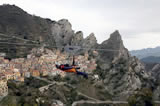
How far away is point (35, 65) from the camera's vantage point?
319ft

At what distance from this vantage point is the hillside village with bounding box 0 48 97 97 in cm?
7938

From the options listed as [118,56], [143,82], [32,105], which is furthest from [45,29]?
[32,105]

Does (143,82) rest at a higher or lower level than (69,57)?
lower

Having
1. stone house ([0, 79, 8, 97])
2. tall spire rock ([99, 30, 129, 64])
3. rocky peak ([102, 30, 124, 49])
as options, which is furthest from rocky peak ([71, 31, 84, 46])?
stone house ([0, 79, 8, 97])

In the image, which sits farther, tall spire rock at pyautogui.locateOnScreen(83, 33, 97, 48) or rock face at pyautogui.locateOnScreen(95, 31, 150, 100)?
tall spire rock at pyautogui.locateOnScreen(83, 33, 97, 48)

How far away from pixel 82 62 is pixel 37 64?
2762 cm

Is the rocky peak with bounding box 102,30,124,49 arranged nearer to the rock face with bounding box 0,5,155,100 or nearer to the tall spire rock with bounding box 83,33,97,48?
the rock face with bounding box 0,5,155,100

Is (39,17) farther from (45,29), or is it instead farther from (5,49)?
(5,49)

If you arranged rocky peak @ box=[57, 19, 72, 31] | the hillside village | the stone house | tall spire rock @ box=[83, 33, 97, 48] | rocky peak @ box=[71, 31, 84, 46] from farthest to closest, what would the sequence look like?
rocky peak @ box=[57, 19, 72, 31] → tall spire rock @ box=[83, 33, 97, 48] → rocky peak @ box=[71, 31, 84, 46] → the hillside village → the stone house

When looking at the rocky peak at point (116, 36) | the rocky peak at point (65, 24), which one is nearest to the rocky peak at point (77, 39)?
the rocky peak at point (65, 24)

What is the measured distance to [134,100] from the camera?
59656mm

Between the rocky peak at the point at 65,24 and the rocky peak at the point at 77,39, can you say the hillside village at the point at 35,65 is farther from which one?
the rocky peak at the point at 65,24

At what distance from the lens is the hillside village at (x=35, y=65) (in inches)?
3125

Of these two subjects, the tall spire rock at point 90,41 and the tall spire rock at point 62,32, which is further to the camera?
the tall spire rock at point 62,32
